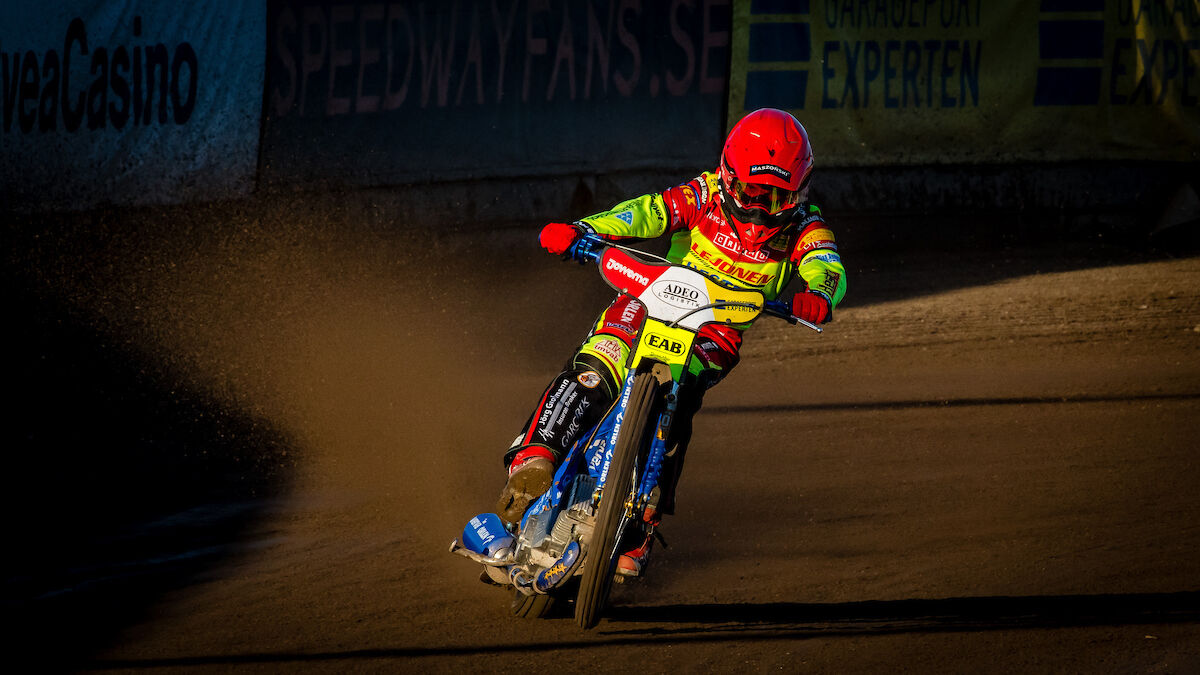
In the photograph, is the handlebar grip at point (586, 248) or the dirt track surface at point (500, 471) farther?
the handlebar grip at point (586, 248)

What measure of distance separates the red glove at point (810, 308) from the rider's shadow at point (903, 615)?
122 cm

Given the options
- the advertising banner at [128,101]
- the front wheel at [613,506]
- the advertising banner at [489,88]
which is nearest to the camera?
the front wheel at [613,506]

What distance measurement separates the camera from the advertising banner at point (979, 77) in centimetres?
1225

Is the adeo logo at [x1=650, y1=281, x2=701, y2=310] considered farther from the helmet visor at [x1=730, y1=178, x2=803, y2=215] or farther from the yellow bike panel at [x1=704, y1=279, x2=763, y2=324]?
the helmet visor at [x1=730, y1=178, x2=803, y2=215]

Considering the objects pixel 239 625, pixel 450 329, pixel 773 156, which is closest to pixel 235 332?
pixel 450 329

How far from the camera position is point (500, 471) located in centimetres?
717

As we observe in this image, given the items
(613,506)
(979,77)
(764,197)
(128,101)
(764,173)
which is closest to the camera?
(613,506)

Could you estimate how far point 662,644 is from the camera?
471 centimetres

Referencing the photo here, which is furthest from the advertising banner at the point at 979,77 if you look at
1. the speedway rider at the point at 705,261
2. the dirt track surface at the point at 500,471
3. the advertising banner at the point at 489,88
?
the speedway rider at the point at 705,261

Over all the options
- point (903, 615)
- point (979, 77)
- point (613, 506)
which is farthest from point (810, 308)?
point (979, 77)

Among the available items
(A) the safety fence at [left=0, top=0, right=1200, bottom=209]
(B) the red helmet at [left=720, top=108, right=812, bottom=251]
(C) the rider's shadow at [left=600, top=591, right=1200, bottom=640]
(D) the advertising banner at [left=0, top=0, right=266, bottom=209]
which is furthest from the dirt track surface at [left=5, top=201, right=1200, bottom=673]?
(B) the red helmet at [left=720, top=108, right=812, bottom=251]

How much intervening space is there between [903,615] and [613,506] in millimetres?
1357

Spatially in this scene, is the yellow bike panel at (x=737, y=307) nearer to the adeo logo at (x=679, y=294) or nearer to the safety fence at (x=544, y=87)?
the adeo logo at (x=679, y=294)

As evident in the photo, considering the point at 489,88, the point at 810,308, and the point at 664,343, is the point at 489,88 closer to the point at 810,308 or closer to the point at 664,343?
the point at 664,343
